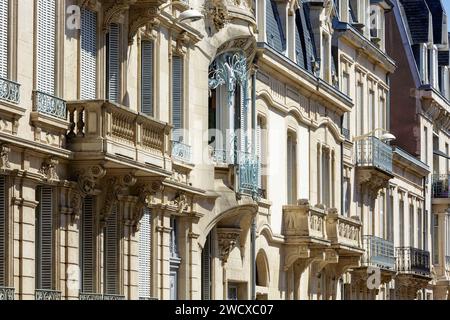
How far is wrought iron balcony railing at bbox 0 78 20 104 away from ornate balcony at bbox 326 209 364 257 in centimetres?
2230

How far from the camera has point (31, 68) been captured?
28688 mm

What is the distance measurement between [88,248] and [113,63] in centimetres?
383

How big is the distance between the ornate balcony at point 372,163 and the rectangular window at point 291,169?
9312 millimetres

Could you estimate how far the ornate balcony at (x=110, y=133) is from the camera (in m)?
30.1

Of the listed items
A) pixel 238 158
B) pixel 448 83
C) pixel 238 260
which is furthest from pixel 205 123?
pixel 448 83

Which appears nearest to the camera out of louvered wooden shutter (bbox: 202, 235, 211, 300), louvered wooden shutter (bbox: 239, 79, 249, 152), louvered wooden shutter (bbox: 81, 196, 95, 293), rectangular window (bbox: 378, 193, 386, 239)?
louvered wooden shutter (bbox: 81, 196, 95, 293)

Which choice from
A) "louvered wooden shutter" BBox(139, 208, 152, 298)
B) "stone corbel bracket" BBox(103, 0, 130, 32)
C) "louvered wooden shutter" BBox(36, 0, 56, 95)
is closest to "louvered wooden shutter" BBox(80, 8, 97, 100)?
"stone corbel bracket" BBox(103, 0, 130, 32)

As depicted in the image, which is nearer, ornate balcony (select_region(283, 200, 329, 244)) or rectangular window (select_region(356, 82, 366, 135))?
ornate balcony (select_region(283, 200, 329, 244))

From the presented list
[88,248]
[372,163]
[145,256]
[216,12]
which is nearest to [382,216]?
[372,163]

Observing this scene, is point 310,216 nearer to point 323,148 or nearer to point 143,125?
point 323,148

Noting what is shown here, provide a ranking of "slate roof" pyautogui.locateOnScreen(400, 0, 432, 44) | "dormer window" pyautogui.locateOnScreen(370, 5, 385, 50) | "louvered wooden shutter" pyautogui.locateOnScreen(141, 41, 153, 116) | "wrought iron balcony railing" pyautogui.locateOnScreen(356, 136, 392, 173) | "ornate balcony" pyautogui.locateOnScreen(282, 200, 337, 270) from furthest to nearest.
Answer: "slate roof" pyautogui.locateOnScreen(400, 0, 432, 44), "dormer window" pyautogui.locateOnScreen(370, 5, 385, 50), "wrought iron balcony railing" pyautogui.locateOnScreen(356, 136, 392, 173), "ornate balcony" pyautogui.locateOnScreen(282, 200, 337, 270), "louvered wooden shutter" pyautogui.locateOnScreen(141, 41, 153, 116)

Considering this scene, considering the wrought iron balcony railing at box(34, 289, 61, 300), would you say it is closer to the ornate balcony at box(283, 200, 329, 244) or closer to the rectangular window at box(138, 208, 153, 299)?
the rectangular window at box(138, 208, 153, 299)

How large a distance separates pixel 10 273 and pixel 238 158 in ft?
42.4

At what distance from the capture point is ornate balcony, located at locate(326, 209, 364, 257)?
49.2 metres
